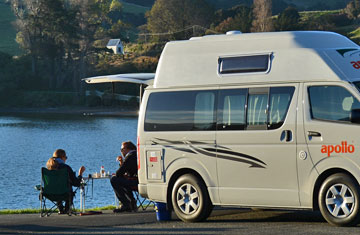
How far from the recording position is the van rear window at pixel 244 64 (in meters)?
12.7

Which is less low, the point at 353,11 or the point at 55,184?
the point at 353,11

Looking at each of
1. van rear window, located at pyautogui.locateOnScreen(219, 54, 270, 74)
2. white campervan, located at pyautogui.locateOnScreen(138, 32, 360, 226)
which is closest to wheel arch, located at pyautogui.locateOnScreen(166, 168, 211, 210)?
white campervan, located at pyautogui.locateOnScreen(138, 32, 360, 226)

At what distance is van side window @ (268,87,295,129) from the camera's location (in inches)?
485

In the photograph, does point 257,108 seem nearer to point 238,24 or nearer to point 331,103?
point 331,103

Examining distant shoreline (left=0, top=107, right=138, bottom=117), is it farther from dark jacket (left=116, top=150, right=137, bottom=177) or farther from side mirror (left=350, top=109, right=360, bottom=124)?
side mirror (left=350, top=109, right=360, bottom=124)

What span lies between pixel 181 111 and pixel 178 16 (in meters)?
117

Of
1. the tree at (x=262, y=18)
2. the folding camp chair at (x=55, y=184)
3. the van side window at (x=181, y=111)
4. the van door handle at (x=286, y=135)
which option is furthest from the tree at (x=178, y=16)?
the van door handle at (x=286, y=135)

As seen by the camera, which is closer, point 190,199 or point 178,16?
point 190,199

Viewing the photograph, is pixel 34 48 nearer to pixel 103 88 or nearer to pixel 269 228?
pixel 103 88

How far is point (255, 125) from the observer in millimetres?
12578

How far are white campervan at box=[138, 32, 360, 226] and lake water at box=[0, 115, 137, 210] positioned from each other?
31.5 ft

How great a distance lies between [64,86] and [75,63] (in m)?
3.87

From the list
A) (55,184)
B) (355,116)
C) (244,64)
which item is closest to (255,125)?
(244,64)

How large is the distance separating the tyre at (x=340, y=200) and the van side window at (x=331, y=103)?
0.87 metres
